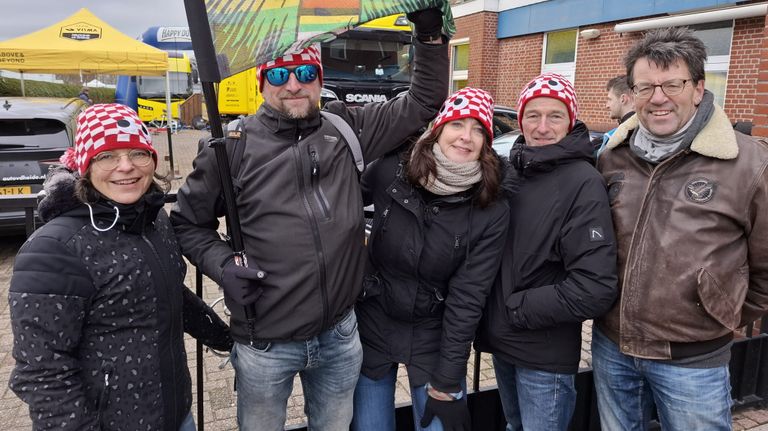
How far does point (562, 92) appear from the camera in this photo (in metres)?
2.16


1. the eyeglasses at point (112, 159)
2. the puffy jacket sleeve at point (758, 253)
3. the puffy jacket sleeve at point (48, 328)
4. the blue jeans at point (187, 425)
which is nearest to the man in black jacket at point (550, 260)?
the puffy jacket sleeve at point (758, 253)

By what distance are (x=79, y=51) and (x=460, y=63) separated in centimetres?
1124

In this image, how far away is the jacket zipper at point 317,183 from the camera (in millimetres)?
1962

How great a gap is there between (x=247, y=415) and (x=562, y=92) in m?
1.72

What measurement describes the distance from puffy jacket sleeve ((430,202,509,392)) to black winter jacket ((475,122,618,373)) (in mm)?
102

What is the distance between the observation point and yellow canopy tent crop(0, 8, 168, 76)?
37.0 ft

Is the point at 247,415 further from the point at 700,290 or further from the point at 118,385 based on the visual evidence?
the point at 700,290

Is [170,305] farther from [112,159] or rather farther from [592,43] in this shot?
[592,43]

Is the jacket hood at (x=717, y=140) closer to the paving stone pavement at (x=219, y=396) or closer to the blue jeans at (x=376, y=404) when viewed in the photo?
the blue jeans at (x=376, y=404)

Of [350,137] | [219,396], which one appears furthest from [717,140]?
[219,396]

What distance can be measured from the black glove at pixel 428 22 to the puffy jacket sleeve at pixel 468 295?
0.74m

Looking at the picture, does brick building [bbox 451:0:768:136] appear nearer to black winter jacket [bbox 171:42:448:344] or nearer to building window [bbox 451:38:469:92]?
building window [bbox 451:38:469:92]

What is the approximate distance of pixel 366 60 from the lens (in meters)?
11.2

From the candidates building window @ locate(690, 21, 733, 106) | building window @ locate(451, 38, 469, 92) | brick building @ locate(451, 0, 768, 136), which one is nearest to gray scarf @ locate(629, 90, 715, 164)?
brick building @ locate(451, 0, 768, 136)
